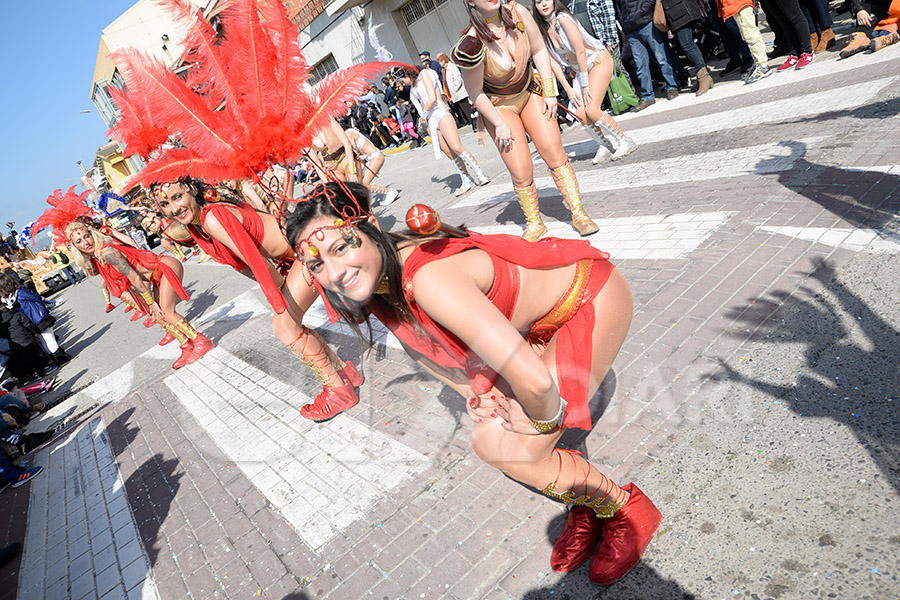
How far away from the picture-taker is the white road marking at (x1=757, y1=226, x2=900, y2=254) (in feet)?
10.5

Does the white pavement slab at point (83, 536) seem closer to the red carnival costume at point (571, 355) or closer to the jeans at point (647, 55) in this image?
the red carnival costume at point (571, 355)

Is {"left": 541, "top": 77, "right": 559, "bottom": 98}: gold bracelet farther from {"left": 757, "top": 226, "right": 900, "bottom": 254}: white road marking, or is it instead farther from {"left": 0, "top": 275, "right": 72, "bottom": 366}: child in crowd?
{"left": 0, "top": 275, "right": 72, "bottom": 366}: child in crowd

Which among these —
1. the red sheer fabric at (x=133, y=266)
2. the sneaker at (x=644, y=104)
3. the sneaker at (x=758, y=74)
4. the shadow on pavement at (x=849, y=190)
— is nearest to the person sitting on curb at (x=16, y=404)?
the red sheer fabric at (x=133, y=266)

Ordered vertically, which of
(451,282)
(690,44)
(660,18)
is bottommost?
(690,44)

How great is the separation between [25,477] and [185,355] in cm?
189

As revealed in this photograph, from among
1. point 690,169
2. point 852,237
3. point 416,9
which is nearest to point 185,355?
point 690,169

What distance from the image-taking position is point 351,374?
14.0 ft

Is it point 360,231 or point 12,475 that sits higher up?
point 360,231

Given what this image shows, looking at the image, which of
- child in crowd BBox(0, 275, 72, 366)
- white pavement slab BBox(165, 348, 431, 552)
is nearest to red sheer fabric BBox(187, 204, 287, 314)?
white pavement slab BBox(165, 348, 431, 552)

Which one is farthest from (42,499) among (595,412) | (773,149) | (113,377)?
(773,149)

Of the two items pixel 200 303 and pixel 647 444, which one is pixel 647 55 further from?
pixel 200 303

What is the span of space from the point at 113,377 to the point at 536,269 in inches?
284

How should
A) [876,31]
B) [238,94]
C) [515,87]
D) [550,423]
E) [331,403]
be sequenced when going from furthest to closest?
[876,31] → [515,87] → [331,403] → [238,94] → [550,423]

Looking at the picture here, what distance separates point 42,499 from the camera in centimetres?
465
